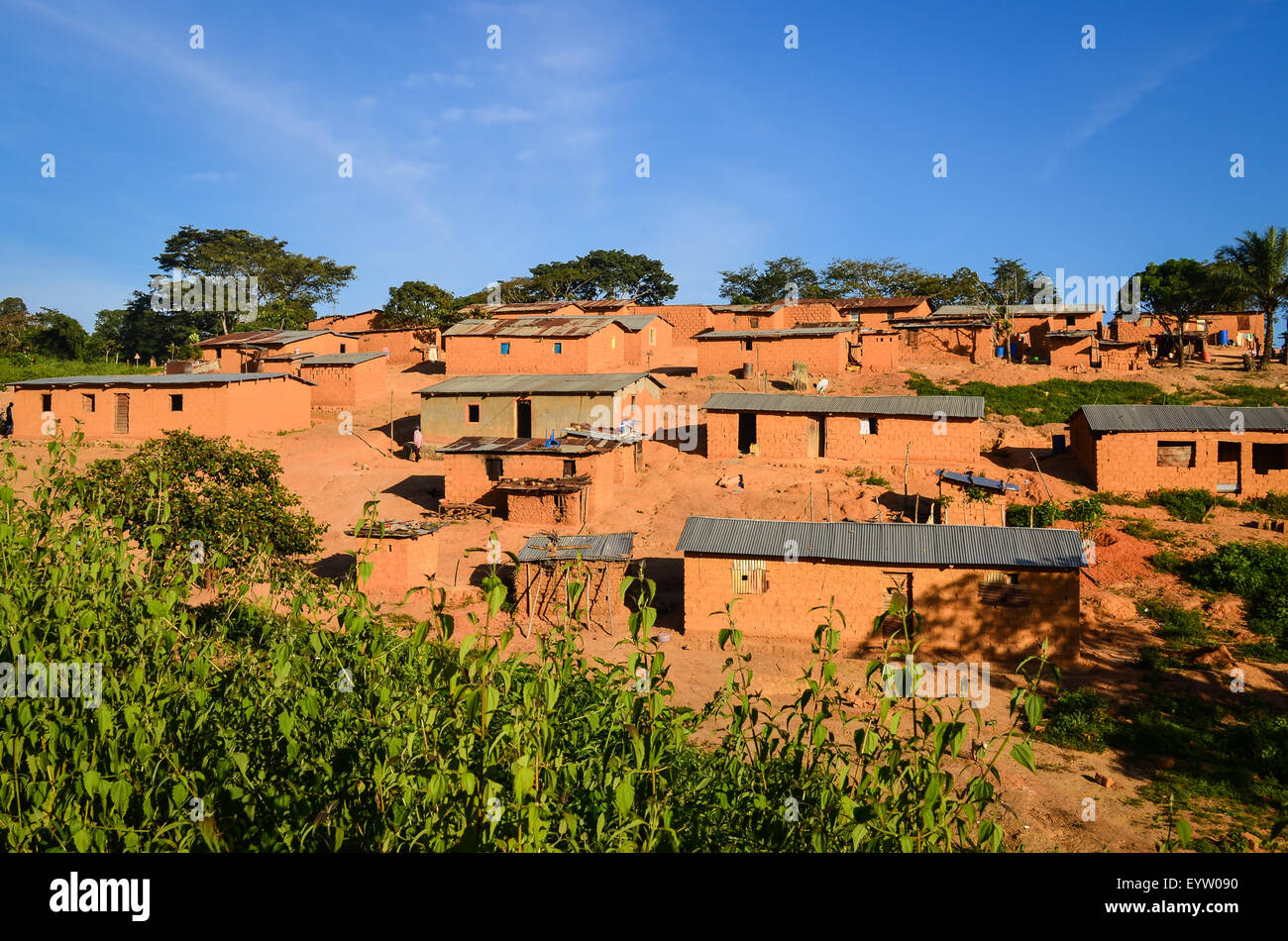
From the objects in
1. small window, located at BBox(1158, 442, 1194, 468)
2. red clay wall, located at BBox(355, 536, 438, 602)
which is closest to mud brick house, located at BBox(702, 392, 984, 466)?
small window, located at BBox(1158, 442, 1194, 468)

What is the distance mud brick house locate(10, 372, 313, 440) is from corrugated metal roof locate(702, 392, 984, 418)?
18.0 metres

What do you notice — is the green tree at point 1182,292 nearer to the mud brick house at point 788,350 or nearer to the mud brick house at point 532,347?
the mud brick house at point 788,350

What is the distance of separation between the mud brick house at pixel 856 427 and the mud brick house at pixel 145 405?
18.1m

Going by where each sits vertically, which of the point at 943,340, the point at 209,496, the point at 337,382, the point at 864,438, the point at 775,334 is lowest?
the point at 209,496

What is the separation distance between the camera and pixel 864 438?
2720 centimetres

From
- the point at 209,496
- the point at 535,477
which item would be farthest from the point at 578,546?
the point at 209,496

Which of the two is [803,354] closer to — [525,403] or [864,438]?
[864,438]

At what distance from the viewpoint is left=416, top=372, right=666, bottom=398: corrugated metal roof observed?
30281 mm

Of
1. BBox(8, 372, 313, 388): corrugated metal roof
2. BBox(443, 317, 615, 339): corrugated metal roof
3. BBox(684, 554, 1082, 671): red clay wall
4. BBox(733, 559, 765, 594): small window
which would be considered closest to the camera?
BBox(684, 554, 1082, 671): red clay wall

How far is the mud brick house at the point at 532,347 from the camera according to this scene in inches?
1410

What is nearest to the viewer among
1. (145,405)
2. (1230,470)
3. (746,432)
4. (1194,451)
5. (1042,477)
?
(1230,470)

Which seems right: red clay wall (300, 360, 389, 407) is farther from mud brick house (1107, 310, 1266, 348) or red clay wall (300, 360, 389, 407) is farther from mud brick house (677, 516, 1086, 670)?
mud brick house (1107, 310, 1266, 348)

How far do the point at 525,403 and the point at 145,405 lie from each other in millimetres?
14600
